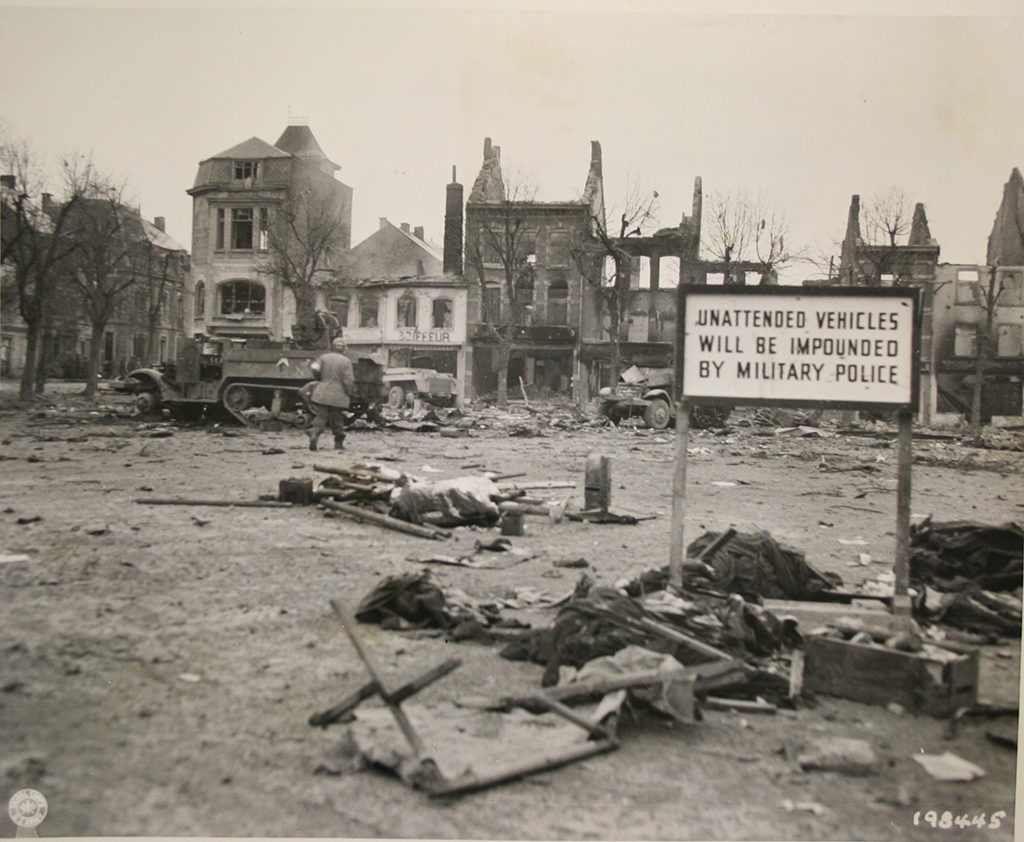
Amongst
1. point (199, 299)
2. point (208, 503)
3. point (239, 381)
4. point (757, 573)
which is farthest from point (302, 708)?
point (199, 299)

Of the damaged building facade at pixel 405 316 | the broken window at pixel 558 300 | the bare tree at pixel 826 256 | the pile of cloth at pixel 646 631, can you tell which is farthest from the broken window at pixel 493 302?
the pile of cloth at pixel 646 631

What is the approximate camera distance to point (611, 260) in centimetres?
2566

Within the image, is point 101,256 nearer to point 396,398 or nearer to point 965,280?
point 396,398

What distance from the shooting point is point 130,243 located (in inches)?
734

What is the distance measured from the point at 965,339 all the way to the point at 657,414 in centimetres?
676

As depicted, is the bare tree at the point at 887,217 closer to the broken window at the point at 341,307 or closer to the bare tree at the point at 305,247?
the bare tree at the point at 305,247

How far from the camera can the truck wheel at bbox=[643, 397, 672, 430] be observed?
16.3m

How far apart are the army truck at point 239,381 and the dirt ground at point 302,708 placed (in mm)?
9565

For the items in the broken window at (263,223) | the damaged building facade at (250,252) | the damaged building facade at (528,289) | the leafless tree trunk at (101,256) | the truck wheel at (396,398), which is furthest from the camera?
the truck wheel at (396,398)

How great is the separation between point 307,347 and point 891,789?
15650 mm

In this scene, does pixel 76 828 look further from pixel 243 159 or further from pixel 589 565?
pixel 243 159

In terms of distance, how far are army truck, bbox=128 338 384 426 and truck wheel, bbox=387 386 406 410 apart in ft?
15.3

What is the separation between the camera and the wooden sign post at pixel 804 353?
153 inches

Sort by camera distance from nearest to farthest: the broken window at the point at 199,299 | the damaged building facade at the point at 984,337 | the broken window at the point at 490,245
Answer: the damaged building facade at the point at 984,337 → the broken window at the point at 490,245 → the broken window at the point at 199,299
